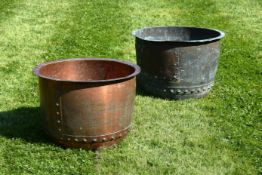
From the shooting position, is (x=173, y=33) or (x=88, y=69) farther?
(x=173, y=33)

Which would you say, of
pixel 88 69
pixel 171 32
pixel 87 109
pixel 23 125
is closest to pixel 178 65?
pixel 171 32

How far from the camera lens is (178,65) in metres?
6.97

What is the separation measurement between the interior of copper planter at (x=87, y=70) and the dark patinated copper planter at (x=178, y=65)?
0.87 meters

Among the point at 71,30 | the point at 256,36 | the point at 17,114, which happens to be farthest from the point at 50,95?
the point at 256,36

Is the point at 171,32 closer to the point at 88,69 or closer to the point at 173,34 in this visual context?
the point at 173,34

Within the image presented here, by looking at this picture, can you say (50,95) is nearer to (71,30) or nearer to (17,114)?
(17,114)

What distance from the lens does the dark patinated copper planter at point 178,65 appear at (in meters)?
6.88

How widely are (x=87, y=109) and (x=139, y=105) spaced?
1.84 m

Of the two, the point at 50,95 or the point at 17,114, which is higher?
the point at 50,95

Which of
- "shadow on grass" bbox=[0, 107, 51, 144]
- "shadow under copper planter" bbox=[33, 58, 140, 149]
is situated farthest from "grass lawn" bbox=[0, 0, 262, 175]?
"shadow under copper planter" bbox=[33, 58, 140, 149]

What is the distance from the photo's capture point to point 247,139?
6109mm

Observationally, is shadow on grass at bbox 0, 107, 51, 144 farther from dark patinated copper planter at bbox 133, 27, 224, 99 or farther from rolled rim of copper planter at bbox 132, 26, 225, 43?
rolled rim of copper planter at bbox 132, 26, 225, 43

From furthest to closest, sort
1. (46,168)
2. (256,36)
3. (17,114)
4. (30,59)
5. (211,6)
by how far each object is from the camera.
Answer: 1. (211,6)
2. (256,36)
3. (30,59)
4. (17,114)
5. (46,168)

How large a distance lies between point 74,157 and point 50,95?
73 cm
